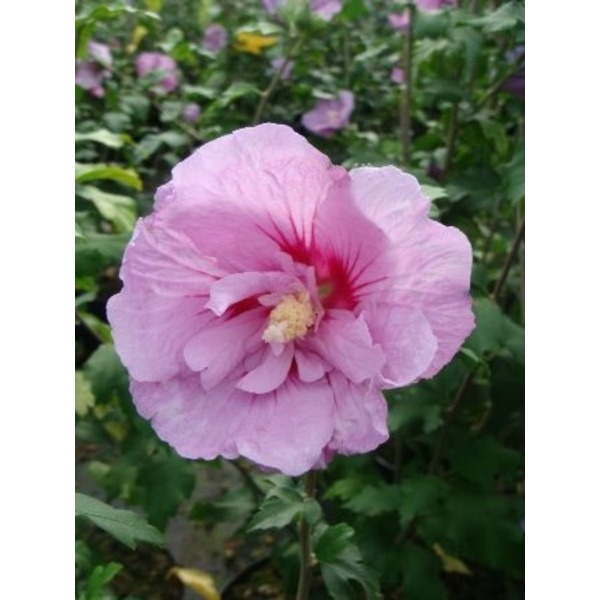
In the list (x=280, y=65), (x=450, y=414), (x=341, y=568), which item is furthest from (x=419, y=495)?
(x=280, y=65)

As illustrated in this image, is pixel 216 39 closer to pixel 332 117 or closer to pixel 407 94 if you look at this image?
pixel 332 117

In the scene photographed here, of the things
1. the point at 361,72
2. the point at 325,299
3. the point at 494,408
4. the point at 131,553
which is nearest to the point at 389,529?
the point at 494,408

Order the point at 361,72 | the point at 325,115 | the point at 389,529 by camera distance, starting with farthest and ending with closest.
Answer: the point at 361,72, the point at 325,115, the point at 389,529

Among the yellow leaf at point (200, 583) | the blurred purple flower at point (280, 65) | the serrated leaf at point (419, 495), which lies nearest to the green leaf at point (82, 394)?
the yellow leaf at point (200, 583)

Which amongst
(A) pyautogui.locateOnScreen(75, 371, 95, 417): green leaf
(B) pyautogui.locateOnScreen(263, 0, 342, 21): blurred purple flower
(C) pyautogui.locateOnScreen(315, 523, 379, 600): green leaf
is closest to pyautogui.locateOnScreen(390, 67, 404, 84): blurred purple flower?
(B) pyautogui.locateOnScreen(263, 0, 342, 21): blurred purple flower

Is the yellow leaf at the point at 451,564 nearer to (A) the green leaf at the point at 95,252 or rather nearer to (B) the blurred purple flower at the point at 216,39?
(A) the green leaf at the point at 95,252

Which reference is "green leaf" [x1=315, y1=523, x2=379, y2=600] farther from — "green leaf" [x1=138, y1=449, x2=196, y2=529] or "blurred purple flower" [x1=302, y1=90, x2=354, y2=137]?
"blurred purple flower" [x1=302, y1=90, x2=354, y2=137]

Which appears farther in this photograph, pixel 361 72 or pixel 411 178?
pixel 361 72
